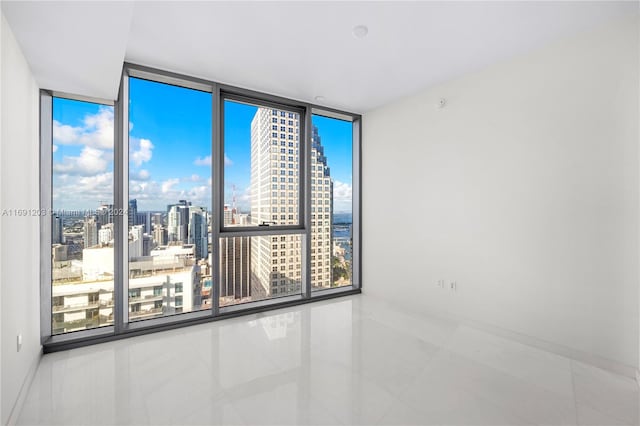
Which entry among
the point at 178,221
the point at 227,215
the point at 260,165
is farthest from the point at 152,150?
the point at 260,165

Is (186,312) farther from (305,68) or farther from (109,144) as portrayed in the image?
(305,68)

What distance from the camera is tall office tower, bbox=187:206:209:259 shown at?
3277 mm

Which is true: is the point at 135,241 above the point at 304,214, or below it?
below

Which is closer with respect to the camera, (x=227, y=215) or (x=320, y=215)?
(x=227, y=215)

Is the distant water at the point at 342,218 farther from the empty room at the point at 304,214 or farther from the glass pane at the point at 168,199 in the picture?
the glass pane at the point at 168,199

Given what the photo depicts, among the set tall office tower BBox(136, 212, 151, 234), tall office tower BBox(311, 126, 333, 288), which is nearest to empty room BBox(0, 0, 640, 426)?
tall office tower BBox(136, 212, 151, 234)

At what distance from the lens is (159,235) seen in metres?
3.13

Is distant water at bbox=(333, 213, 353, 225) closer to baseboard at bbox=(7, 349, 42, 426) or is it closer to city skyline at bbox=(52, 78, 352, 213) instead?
city skyline at bbox=(52, 78, 352, 213)

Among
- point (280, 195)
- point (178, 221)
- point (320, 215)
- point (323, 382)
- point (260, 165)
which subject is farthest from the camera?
point (320, 215)

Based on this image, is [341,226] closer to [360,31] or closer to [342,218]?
[342,218]

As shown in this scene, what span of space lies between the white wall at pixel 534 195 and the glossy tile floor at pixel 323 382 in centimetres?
36

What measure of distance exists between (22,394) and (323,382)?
6.04ft

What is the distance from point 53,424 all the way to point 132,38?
260 centimetres

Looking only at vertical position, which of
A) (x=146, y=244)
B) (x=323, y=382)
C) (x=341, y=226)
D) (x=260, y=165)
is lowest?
(x=323, y=382)
